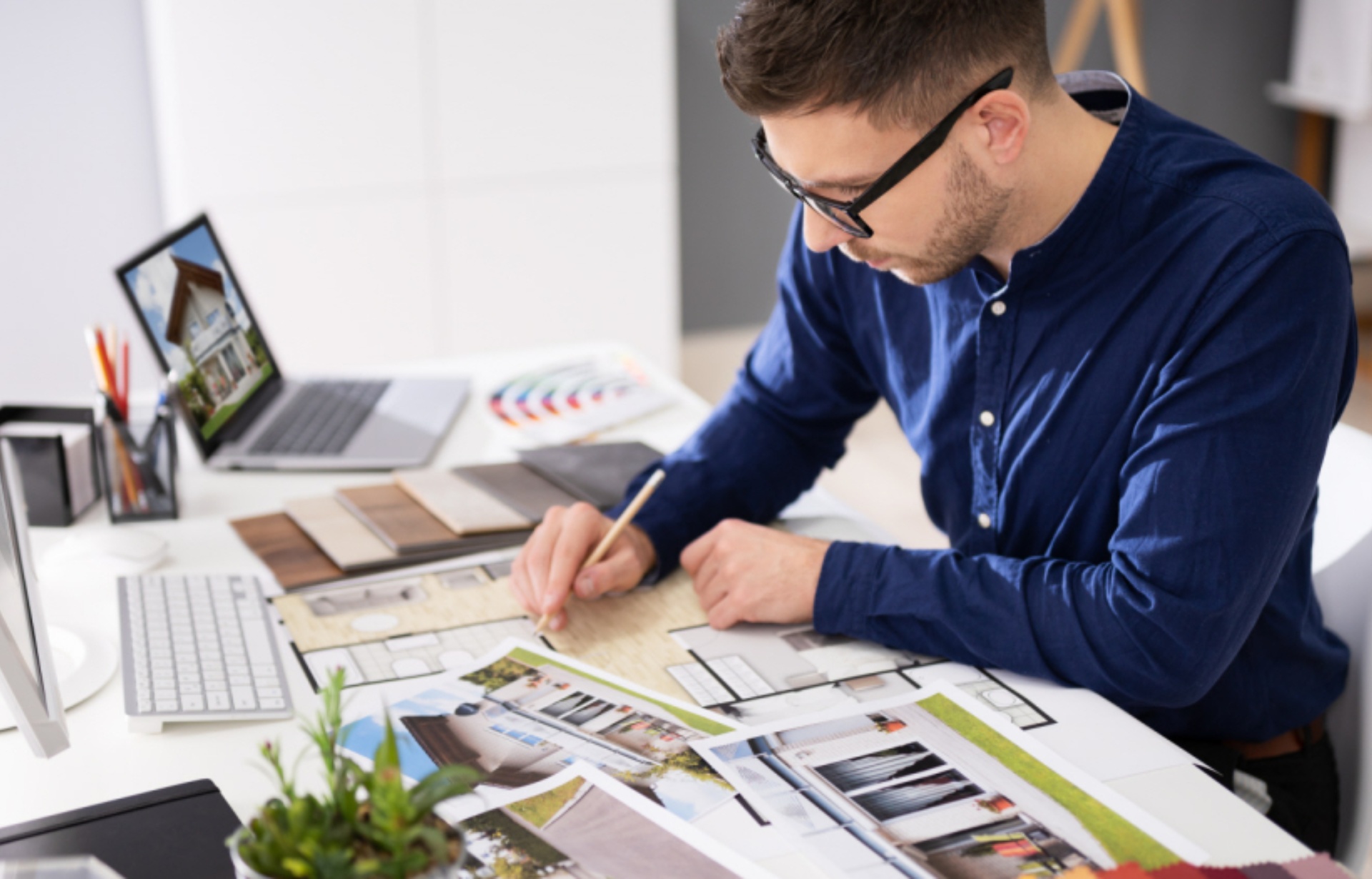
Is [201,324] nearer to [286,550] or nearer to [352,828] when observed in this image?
[286,550]

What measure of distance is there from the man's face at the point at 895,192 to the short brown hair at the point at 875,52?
20mm

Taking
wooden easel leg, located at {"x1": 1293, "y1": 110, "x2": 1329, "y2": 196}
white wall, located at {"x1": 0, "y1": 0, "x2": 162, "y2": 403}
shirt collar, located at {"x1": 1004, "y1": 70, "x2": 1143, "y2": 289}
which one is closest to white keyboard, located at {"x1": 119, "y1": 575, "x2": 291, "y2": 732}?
shirt collar, located at {"x1": 1004, "y1": 70, "x2": 1143, "y2": 289}

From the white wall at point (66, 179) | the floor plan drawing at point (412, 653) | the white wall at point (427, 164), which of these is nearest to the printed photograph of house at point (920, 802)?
the floor plan drawing at point (412, 653)

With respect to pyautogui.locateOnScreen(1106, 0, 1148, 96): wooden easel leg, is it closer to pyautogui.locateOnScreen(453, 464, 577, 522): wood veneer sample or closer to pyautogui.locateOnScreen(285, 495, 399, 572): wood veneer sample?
pyautogui.locateOnScreen(453, 464, 577, 522): wood veneer sample

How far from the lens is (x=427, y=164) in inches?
131

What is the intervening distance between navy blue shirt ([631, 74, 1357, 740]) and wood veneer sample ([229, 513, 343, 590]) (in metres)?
0.35

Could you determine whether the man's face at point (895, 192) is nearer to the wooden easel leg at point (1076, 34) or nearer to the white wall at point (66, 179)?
the white wall at point (66, 179)

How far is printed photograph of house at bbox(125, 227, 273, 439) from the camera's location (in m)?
1.62

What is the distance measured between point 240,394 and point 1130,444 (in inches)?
46.0

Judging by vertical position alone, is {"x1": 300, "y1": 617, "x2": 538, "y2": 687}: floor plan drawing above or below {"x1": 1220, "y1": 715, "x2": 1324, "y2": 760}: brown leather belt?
above

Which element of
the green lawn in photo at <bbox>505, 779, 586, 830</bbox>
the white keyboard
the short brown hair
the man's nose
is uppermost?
the short brown hair

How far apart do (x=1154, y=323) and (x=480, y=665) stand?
0.69 metres

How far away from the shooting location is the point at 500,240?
11.4 feet

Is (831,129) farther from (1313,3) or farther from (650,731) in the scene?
(1313,3)
